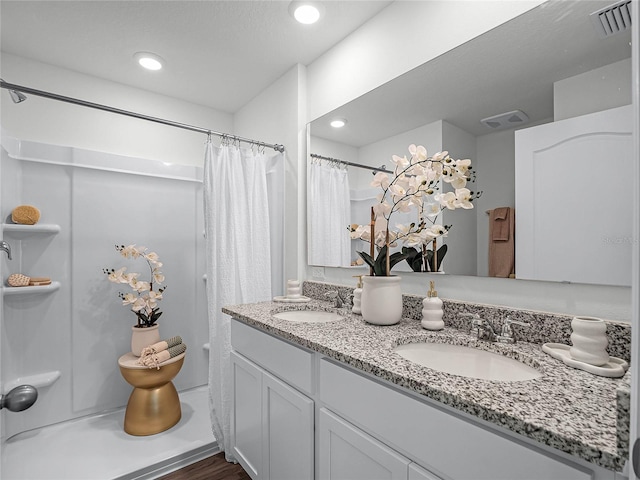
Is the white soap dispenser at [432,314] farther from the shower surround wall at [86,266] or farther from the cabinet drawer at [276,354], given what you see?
the shower surround wall at [86,266]

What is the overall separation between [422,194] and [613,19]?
0.75 metres

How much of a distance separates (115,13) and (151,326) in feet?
6.28

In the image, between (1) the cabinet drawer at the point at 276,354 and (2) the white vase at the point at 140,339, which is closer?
(1) the cabinet drawer at the point at 276,354

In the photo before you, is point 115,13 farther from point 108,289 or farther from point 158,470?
point 158,470

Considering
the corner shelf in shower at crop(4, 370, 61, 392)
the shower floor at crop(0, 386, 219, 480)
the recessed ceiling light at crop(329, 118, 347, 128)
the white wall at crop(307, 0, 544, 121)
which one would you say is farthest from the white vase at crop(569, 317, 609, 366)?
the corner shelf in shower at crop(4, 370, 61, 392)

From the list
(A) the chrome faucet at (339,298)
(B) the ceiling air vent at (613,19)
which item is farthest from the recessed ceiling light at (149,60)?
(B) the ceiling air vent at (613,19)

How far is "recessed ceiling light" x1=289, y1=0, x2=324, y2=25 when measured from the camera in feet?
5.41

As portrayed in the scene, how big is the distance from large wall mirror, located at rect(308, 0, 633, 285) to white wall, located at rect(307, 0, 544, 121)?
6cm

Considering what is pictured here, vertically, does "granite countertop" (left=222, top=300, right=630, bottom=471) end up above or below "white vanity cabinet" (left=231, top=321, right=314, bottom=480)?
above

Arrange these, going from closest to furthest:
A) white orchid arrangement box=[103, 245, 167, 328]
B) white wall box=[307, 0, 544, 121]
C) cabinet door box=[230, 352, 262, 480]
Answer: white wall box=[307, 0, 544, 121], cabinet door box=[230, 352, 262, 480], white orchid arrangement box=[103, 245, 167, 328]

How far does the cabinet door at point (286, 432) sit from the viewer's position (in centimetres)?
114

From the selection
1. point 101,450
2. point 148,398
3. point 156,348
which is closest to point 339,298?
point 156,348

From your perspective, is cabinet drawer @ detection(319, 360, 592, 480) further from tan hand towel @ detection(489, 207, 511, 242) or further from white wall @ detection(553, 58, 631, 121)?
white wall @ detection(553, 58, 631, 121)

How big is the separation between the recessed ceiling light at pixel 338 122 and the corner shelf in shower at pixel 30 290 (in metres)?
2.07
